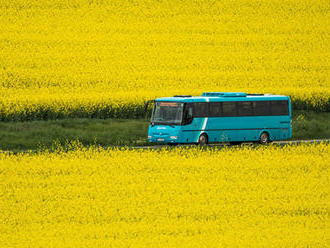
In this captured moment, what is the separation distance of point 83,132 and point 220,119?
6.20 metres

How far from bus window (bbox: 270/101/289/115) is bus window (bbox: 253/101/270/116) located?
0.30 meters

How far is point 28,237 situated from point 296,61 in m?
42.6

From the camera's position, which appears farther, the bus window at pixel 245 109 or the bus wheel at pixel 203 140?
the bus window at pixel 245 109

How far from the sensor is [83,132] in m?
38.2

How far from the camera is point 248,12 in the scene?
63.9 m

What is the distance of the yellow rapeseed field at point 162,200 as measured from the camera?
16.2 meters

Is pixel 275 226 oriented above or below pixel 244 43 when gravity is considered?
below

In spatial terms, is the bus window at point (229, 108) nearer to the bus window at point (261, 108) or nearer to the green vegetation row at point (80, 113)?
the bus window at point (261, 108)

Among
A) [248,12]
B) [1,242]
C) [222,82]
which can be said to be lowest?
[1,242]

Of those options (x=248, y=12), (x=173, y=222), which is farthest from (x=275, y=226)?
(x=248, y=12)

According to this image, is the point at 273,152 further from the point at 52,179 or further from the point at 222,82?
the point at 222,82

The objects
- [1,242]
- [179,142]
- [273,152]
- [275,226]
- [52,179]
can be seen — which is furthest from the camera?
[179,142]

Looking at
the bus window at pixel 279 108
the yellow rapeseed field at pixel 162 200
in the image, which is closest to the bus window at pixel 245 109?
the bus window at pixel 279 108

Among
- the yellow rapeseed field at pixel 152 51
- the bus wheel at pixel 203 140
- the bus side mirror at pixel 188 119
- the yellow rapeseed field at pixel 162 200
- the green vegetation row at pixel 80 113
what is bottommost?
the yellow rapeseed field at pixel 162 200
